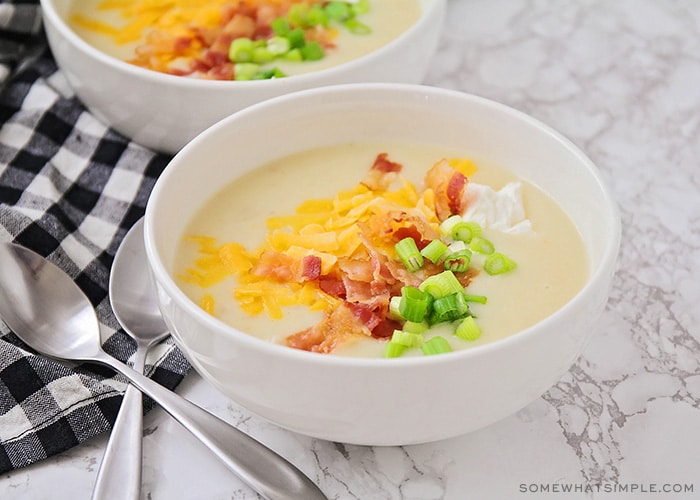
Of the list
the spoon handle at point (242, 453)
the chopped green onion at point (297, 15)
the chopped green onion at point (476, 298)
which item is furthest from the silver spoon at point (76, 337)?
the chopped green onion at point (297, 15)

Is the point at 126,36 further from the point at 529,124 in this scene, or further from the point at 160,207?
the point at 529,124

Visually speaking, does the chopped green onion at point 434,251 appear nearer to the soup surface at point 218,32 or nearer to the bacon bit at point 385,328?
the bacon bit at point 385,328

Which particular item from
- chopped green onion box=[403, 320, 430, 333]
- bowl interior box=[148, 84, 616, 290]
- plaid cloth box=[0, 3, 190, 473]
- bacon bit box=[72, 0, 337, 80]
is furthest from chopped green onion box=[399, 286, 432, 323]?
bacon bit box=[72, 0, 337, 80]

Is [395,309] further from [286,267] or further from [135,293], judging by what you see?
[135,293]

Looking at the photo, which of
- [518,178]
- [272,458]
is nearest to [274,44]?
[518,178]

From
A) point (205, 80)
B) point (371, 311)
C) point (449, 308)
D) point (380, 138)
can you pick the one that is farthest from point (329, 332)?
point (205, 80)
